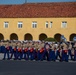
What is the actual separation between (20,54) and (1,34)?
28738mm

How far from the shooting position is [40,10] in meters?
52.7

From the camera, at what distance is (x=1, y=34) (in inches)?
2110

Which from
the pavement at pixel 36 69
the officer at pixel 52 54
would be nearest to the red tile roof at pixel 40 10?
the officer at pixel 52 54

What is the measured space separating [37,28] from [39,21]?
107 centimetres

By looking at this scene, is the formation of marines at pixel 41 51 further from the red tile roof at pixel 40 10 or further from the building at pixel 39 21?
the red tile roof at pixel 40 10

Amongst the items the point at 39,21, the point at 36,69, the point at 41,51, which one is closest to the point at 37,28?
the point at 39,21

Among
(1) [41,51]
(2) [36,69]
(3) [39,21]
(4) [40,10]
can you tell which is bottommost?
(2) [36,69]

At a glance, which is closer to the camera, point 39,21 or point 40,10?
point 39,21

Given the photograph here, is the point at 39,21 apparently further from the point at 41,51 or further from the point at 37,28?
the point at 41,51

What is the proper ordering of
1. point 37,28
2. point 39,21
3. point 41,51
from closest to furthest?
point 41,51
point 39,21
point 37,28

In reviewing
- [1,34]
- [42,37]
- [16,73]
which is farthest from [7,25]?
[16,73]

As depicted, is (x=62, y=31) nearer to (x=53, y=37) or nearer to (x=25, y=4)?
(x=53, y=37)

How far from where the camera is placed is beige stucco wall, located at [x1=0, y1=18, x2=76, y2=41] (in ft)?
165

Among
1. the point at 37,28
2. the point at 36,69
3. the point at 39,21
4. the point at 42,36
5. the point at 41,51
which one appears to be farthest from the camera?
the point at 42,36
